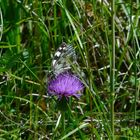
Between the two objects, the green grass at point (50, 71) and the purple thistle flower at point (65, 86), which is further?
the green grass at point (50, 71)

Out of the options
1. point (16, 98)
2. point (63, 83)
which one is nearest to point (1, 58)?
point (16, 98)

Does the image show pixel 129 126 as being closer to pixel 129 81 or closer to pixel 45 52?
pixel 129 81

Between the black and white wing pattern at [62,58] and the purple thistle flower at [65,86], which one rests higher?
the black and white wing pattern at [62,58]

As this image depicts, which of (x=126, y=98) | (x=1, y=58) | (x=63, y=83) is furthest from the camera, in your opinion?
(x=126, y=98)
